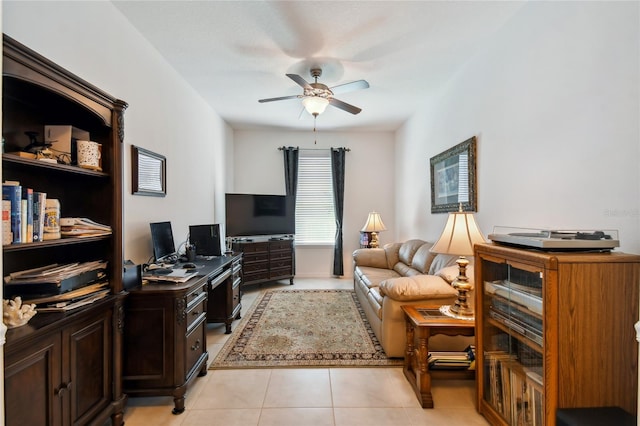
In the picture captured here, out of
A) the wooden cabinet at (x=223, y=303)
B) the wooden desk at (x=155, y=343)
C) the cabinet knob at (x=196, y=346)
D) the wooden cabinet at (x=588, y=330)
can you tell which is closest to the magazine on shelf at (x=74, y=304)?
the wooden desk at (x=155, y=343)

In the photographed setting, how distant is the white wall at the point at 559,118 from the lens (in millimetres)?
1477

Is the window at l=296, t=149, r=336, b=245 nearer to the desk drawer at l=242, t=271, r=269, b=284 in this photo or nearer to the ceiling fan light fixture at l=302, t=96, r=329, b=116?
the desk drawer at l=242, t=271, r=269, b=284

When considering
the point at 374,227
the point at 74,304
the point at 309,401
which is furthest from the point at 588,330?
the point at 374,227

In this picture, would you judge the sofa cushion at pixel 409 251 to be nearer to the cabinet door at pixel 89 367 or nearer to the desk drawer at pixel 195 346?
the desk drawer at pixel 195 346

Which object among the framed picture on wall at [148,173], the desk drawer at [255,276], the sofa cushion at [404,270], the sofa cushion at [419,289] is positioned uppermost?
the framed picture on wall at [148,173]

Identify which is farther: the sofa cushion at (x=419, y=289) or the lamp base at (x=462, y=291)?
the sofa cushion at (x=419, y=289)

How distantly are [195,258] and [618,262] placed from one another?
3.19 meters

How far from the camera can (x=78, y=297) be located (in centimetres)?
150

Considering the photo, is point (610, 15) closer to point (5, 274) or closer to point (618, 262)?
point (618, 262)

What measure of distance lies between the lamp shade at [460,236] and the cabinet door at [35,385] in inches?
89.6

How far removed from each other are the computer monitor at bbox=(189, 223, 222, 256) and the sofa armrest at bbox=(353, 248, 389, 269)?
2.09 metres

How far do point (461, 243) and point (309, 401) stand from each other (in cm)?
155

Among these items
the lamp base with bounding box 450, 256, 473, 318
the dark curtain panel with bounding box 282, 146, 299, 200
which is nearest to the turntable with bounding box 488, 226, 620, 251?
the lamp base with bounding box 450, 256, 473, 318

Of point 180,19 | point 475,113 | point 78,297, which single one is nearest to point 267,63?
point 180,19
